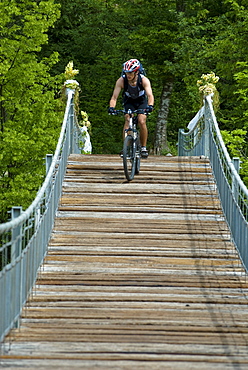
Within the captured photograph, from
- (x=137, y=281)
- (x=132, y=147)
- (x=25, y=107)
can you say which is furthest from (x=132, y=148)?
(x=25, y=107)

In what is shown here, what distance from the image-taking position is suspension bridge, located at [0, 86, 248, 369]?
6016 millimetres

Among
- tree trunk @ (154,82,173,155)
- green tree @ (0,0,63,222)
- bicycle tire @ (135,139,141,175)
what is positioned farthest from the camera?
tree trunk @ (154,82,173,155)

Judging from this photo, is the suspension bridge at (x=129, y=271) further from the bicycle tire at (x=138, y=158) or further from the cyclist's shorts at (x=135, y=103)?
the cyclist's shorts at (x=135, y=103)

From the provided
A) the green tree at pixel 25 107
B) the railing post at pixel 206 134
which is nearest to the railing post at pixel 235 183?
the railing post at pixel 206 134

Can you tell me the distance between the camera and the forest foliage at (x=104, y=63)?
22500 millimetres

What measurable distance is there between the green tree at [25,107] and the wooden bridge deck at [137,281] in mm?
9908

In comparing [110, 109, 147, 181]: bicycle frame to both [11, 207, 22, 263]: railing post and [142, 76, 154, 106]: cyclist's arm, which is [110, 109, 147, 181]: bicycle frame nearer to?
[142, 76, 154, 106]: cyclist's arm

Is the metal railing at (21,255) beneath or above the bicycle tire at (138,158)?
beneath

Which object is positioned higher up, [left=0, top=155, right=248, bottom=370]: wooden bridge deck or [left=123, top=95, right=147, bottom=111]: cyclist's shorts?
[left=123, top=95, right=147, bottom=111]: cyclist's shorts

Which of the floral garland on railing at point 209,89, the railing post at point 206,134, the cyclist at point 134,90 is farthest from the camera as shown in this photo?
the floral garland on railing at point 209,89

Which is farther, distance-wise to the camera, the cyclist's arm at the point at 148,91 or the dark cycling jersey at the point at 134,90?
the dark cycling jersey at the point at 134,90

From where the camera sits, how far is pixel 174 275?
325 inches

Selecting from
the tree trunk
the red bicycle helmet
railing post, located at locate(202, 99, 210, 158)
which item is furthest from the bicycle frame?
the tree trunk

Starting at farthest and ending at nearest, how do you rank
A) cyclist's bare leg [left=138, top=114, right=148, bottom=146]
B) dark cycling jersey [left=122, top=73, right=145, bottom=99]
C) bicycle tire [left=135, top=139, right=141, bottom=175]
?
cyclist's bare leg [left=138, top=114, right=148, bottom=146], dark cycling jersey [left=122, top=73, right=145, bottom=99], bicycle tire [left=135, top=139, right=141, bottom=175]
